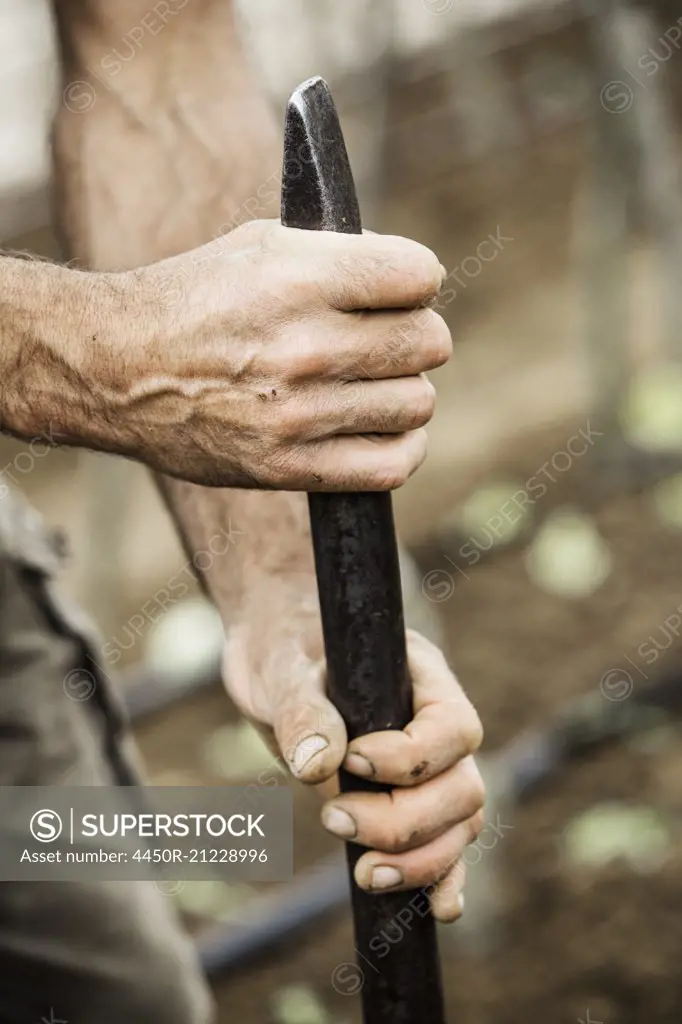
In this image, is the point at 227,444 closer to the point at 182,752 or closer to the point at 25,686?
the point at 25,686

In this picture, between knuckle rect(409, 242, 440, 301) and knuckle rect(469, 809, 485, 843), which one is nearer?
knuckle rect(409, 242, 440, 301)

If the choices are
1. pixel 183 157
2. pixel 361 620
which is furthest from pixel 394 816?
pixel 183 157

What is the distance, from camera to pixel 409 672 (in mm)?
790

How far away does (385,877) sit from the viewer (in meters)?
0.80

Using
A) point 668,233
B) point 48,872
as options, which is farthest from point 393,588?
point 668,233

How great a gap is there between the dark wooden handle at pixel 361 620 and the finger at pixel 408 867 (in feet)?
0.03

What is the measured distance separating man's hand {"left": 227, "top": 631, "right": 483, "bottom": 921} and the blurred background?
25.7 inches

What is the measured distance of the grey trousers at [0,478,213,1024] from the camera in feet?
3.63

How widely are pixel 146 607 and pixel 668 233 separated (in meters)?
1.26

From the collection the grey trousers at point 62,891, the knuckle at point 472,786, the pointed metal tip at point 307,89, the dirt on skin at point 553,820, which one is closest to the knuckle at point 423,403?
the pointed metal tip at point 307,89

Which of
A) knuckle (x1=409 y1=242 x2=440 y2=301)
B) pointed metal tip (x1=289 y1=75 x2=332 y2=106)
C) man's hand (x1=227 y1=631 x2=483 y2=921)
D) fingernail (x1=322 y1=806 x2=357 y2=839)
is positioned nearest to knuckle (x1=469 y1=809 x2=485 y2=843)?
man's hand (x1=227 y1=631 x2=483 y2=921)

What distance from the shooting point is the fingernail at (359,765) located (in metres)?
0.77

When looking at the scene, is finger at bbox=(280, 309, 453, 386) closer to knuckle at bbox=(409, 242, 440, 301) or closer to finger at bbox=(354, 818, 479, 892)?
knuckle at bbox=(409, 242, 440, 301)

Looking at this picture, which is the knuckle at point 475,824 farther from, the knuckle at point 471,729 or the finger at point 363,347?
the finger at point 363,347
